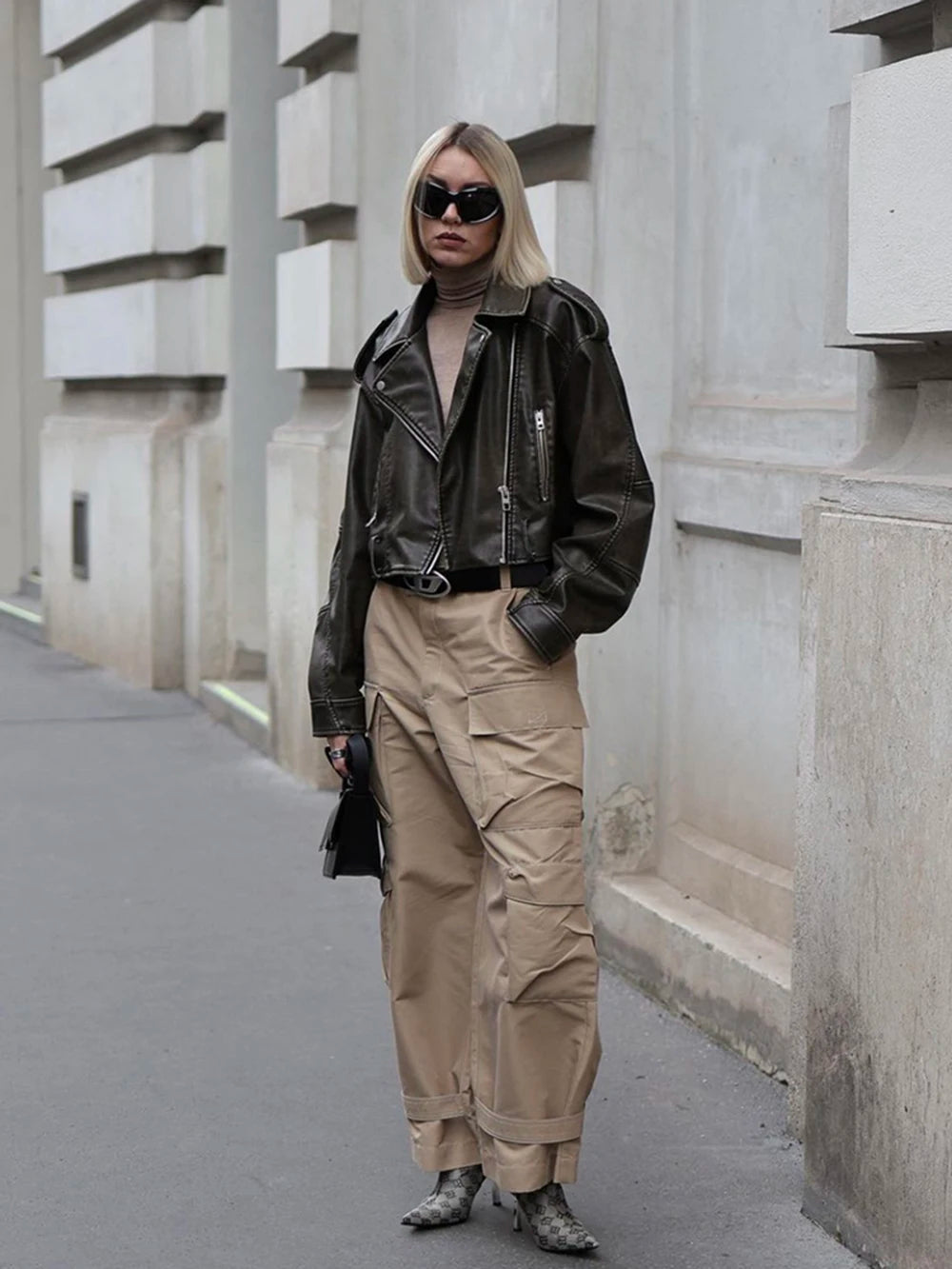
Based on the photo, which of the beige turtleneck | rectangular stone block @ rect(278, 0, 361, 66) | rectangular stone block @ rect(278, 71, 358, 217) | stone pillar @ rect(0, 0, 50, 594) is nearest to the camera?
the beige turtleneck

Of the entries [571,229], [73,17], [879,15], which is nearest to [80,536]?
[73,17]

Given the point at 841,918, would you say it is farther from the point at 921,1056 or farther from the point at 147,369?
the point at 147,369

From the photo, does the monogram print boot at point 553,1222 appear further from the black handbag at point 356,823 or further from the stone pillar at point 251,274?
the stone pillar at point 251,274

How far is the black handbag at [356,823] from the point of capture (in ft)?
13.2

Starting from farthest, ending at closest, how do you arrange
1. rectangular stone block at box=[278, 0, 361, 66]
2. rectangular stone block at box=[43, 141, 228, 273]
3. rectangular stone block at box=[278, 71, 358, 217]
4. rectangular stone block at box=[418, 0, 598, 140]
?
rectangular stone block at box=[43, 141, 228, 273], rectangular stone block at box=[278, 71, 358, 217], rectangular stone block at box=[278, 0, 361, 66], rectangular stone block at box=[418, 0, 598, 140]

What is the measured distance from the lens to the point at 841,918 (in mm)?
3922

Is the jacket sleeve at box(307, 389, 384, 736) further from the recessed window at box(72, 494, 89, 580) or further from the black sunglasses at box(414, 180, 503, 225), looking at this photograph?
the recessed window at box(72, 494, 89, 580)

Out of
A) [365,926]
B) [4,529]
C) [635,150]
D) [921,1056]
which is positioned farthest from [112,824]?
[4,529]

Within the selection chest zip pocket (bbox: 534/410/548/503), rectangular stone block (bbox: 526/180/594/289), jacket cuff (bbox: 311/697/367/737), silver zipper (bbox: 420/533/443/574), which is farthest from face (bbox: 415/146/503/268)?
rectangular stone block (bbox: 526/180/594/289)

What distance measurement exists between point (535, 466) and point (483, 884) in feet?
2.44

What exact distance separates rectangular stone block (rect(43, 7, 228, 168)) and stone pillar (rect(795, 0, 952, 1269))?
6.52 m

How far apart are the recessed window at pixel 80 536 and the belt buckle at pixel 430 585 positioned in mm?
8116

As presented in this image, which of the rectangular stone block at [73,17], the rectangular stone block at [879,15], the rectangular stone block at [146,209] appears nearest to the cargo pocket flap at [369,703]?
the rectangular stone block at [879,15]

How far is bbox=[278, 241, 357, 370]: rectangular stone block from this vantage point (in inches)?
325
